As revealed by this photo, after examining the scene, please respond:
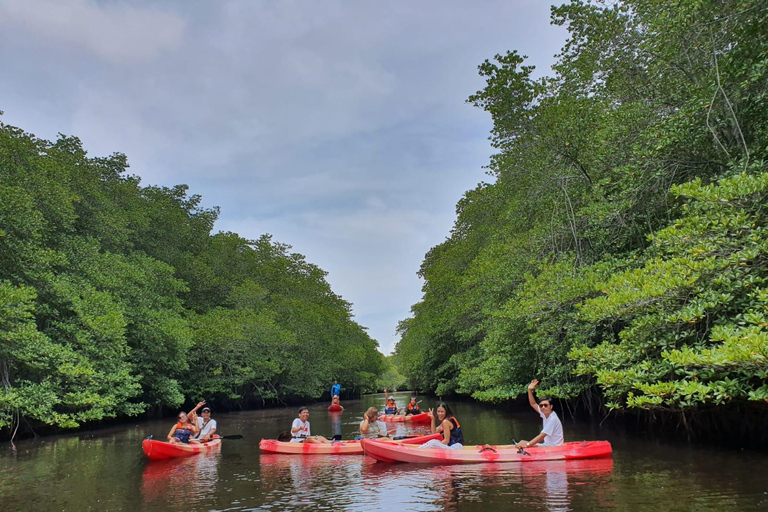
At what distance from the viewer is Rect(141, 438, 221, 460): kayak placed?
10.5 meters

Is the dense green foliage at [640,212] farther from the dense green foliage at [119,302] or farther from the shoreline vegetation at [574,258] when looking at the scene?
the dense green foliage at [119,302]

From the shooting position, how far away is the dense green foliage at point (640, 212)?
648 centimetres

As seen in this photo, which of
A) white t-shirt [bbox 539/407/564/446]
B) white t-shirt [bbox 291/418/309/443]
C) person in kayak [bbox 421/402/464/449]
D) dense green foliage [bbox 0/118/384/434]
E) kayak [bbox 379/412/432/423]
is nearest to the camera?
white t-shirt [bbox 539/407/564/446]

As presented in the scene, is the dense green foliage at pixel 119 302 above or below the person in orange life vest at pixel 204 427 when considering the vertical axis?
above

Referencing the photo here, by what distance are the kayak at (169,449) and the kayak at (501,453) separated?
5317mm

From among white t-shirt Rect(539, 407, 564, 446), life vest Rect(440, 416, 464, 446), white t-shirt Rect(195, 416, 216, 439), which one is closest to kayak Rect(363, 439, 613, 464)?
white t-shirt Rect(539, 407, 564, 446)

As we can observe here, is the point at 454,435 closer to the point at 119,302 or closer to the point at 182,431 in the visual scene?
the point at 182,431

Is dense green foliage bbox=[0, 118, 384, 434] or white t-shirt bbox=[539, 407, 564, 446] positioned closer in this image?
white t-shirt bbox=[539, 407, 564, 446]

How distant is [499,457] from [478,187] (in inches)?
696

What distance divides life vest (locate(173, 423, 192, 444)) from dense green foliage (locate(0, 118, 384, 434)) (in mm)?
3670

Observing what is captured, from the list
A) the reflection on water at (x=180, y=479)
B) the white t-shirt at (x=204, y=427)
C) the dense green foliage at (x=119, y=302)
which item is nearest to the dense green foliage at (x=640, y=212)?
the reflection on water at (x=180, y=479)

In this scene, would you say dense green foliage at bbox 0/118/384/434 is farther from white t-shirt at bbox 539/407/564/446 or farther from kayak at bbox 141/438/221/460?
white t-shirt at bbox 539/407/564/446

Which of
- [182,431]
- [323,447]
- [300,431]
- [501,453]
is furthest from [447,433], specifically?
[182,431]

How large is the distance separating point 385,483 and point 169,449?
237 inches
